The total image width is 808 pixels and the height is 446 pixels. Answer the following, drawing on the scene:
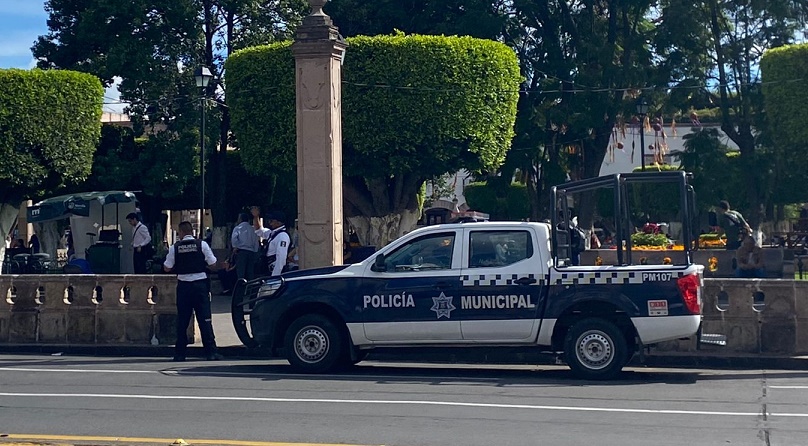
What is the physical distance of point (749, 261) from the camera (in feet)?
61.4

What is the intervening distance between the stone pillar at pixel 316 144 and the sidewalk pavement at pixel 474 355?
2.04 m

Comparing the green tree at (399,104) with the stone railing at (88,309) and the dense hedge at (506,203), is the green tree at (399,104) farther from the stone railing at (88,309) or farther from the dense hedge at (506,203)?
the dense hedge at (506,203)


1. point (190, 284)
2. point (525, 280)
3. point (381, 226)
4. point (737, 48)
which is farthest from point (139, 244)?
point (737, 48)

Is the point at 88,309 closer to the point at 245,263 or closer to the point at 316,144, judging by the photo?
the point at 245,263

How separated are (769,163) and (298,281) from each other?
26377 mm

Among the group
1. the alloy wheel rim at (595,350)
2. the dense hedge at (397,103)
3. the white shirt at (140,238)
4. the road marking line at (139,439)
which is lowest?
the road marking line at (139,439)

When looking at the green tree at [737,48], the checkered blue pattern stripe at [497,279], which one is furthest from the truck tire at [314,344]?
the green tree at [737,48]

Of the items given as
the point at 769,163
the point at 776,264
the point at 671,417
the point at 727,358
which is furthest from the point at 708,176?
the point at 671,417

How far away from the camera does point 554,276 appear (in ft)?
39.3

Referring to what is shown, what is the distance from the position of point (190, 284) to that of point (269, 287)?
6.01ft

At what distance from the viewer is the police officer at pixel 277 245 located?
15.8 m

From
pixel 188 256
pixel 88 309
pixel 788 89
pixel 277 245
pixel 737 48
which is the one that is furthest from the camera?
pixel 737 48

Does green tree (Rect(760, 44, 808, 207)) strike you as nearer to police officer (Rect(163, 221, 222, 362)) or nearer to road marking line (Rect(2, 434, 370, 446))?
police officer (Rect(163, 221, 222, 362))

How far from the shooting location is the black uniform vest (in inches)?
550
